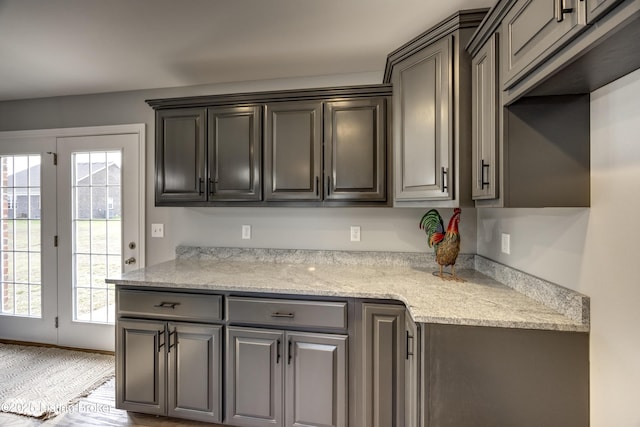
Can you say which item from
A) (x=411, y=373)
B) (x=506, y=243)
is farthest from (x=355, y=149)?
(x=411, y=373)

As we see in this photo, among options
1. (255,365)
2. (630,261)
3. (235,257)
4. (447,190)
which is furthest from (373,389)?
(235,257)

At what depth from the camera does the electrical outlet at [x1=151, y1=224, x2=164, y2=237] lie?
2670 millimetres

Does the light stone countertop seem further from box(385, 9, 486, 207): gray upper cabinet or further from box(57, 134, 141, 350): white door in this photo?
box(57, 134, 141, 350): white door

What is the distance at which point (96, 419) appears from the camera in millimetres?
1967

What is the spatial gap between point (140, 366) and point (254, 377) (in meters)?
0.74

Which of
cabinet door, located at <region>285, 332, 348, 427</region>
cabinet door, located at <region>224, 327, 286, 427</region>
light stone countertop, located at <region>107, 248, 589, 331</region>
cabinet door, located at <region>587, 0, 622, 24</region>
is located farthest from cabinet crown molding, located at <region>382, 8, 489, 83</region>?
cabinet door, located at <region>224, 327, 286, 427</region>

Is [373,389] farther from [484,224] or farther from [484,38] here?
[484,38]

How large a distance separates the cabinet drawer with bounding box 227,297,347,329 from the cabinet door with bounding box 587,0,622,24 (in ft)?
4.65

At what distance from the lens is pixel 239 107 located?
2.14 meters

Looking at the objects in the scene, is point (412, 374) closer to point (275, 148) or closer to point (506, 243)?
point (506, 243)

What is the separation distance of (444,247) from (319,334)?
893 mm

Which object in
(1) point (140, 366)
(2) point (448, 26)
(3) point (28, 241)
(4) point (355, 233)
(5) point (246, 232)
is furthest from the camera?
(3) point (28, 241)

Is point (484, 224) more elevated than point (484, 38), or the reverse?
point (484, 38)

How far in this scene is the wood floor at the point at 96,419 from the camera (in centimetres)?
191
